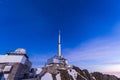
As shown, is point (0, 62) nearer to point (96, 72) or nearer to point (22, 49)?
point (22, 49)

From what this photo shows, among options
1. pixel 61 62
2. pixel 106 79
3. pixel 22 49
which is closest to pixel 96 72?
pixel 106 79

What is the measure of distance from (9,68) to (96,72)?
76069 mm

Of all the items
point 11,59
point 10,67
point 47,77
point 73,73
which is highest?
point 11,59

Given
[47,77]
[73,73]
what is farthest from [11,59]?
[73,73]

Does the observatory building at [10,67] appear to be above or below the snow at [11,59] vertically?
below

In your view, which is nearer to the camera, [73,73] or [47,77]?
[47,77]

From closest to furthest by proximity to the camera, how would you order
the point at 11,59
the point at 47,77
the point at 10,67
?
1. the point at 10,67
2. the point at 11,59
3. the point at 47,77

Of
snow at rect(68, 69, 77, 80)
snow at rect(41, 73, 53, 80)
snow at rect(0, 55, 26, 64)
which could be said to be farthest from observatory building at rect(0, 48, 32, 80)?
snow at rect(68, 69, 77, 80)

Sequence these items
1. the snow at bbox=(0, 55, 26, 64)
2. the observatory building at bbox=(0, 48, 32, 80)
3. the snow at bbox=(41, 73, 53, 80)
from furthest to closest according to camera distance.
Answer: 1. the snow at bbox=(41, 73, 53, 80)
2. the snow at bbox=(0, 55, 26, 64)
3. the observatory building at bbox=(0, 48, 32, 80)

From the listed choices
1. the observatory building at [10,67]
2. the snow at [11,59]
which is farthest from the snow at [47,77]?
the snow at [11,59]

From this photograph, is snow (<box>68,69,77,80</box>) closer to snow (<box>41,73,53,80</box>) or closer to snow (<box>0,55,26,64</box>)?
snow (<box>41,73,53,80</box>)

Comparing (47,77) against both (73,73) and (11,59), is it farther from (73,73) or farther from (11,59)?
(11,59)

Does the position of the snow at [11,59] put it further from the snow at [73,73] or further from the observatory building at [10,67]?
the snow at [73,73]

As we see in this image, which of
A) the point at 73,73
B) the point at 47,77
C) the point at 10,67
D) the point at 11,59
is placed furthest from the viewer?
the point at 73,73
